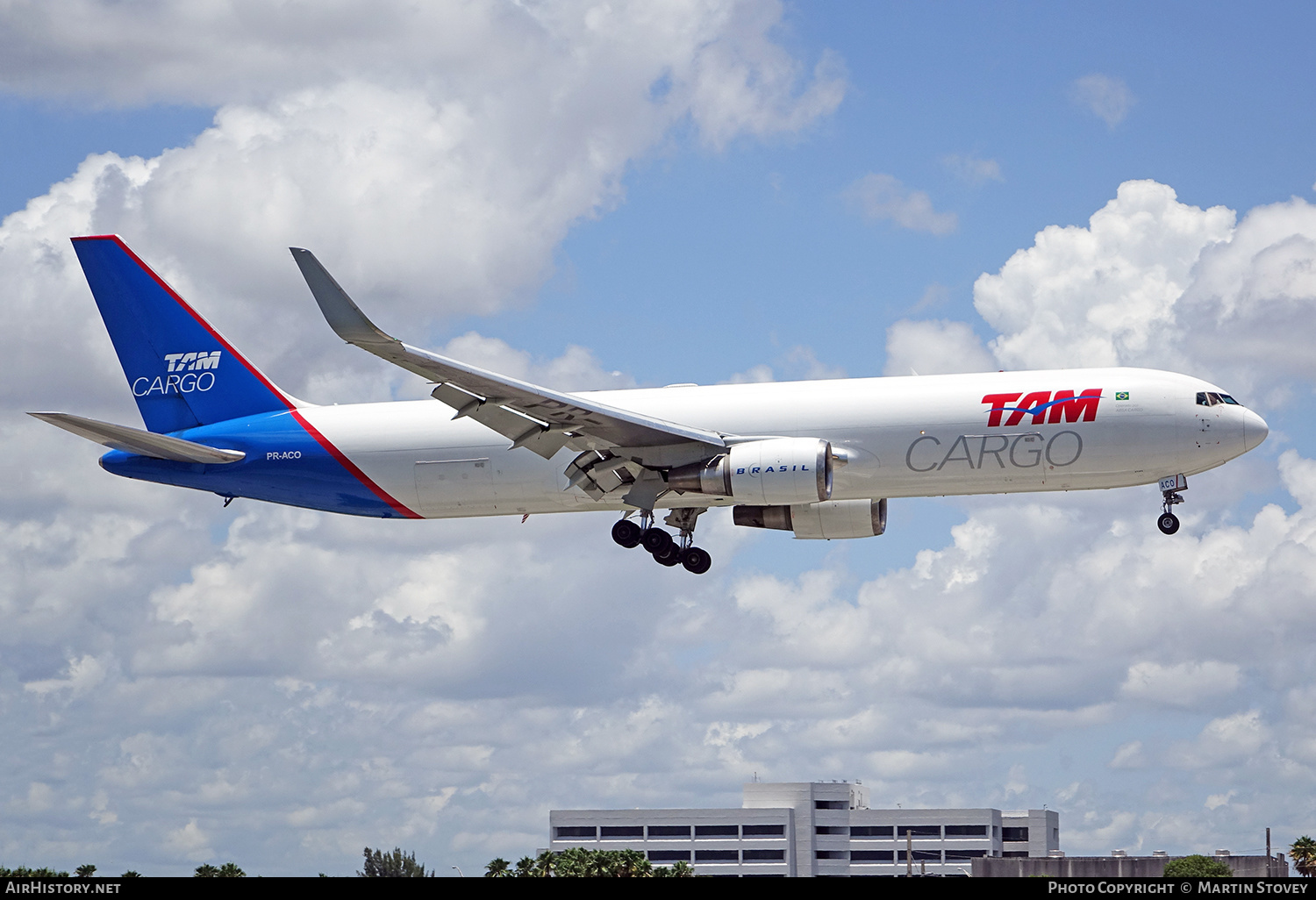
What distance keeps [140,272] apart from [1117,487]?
105 ft

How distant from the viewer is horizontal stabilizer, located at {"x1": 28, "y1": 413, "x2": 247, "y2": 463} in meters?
44.0

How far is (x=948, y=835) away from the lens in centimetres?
14350

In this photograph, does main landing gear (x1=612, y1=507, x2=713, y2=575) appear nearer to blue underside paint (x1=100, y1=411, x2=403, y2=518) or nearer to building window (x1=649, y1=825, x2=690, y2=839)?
blue underside paint (x1=100, y1=411, x2=403, y2=518)

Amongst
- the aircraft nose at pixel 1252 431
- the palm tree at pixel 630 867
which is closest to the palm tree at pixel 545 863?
the palm tree at pixel 630 867

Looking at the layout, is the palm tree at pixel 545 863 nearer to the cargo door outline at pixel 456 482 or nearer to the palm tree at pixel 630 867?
the palm tree at pixel 630 867

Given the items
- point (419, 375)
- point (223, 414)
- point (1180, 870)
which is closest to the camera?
point (419, 375)

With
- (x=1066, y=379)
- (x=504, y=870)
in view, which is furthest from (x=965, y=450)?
(x=504, y=870)

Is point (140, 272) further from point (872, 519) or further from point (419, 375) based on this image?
point (872, 519)

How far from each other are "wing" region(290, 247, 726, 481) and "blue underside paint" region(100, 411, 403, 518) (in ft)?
19.1

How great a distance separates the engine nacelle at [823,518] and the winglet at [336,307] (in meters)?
15.7

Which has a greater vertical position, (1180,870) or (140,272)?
(140,272)

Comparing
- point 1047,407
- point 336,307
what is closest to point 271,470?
point 336,307

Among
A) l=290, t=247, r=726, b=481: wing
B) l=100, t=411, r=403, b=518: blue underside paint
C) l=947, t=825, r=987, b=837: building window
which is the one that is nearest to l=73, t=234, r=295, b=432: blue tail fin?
l=100, t=411, r=403, b=518: blue underside paint

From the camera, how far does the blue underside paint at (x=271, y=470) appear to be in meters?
45.5
